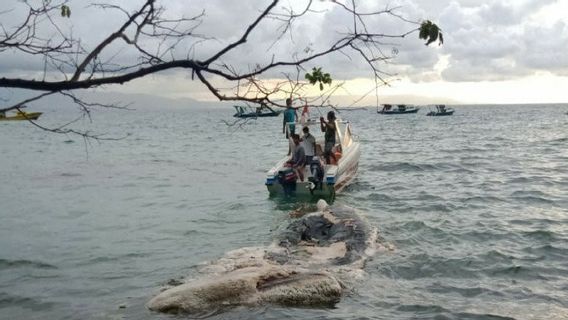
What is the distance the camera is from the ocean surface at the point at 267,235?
775cm

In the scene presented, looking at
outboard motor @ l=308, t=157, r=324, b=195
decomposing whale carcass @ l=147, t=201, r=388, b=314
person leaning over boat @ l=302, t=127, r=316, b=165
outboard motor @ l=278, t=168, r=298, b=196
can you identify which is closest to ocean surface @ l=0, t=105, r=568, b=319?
decomposing whale carcass @ l=147, t=201, r=388, b=314

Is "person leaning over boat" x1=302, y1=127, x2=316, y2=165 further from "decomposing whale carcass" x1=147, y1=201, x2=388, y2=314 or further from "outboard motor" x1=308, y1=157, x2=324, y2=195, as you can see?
"decomposing whale carcass" x1=147, y1=201, x2=388, y2=314

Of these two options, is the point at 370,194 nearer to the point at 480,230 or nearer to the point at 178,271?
the point at 480,230

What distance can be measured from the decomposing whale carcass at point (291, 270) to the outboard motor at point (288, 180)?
2.94 meters

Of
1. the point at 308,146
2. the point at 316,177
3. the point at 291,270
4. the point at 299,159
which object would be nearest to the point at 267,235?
the point at 316,177

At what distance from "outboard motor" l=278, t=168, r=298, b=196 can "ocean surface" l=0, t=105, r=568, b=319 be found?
377mm

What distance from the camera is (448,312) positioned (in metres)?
7.22

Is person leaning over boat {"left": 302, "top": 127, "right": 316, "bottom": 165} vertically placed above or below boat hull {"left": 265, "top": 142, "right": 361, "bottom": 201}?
above

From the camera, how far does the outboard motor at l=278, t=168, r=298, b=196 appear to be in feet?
50.3

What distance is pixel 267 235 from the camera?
1215 cm

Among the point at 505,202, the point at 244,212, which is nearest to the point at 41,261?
the point at 244,212

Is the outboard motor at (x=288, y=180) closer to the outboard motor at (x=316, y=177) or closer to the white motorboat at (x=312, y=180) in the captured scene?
the white motorboat at (x=312, y=180)

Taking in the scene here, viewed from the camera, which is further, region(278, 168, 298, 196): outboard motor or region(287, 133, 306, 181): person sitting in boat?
region(287, 133, 306, 181): person sitting in boat

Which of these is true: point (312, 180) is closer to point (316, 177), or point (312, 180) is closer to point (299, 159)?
point (316, 177)
